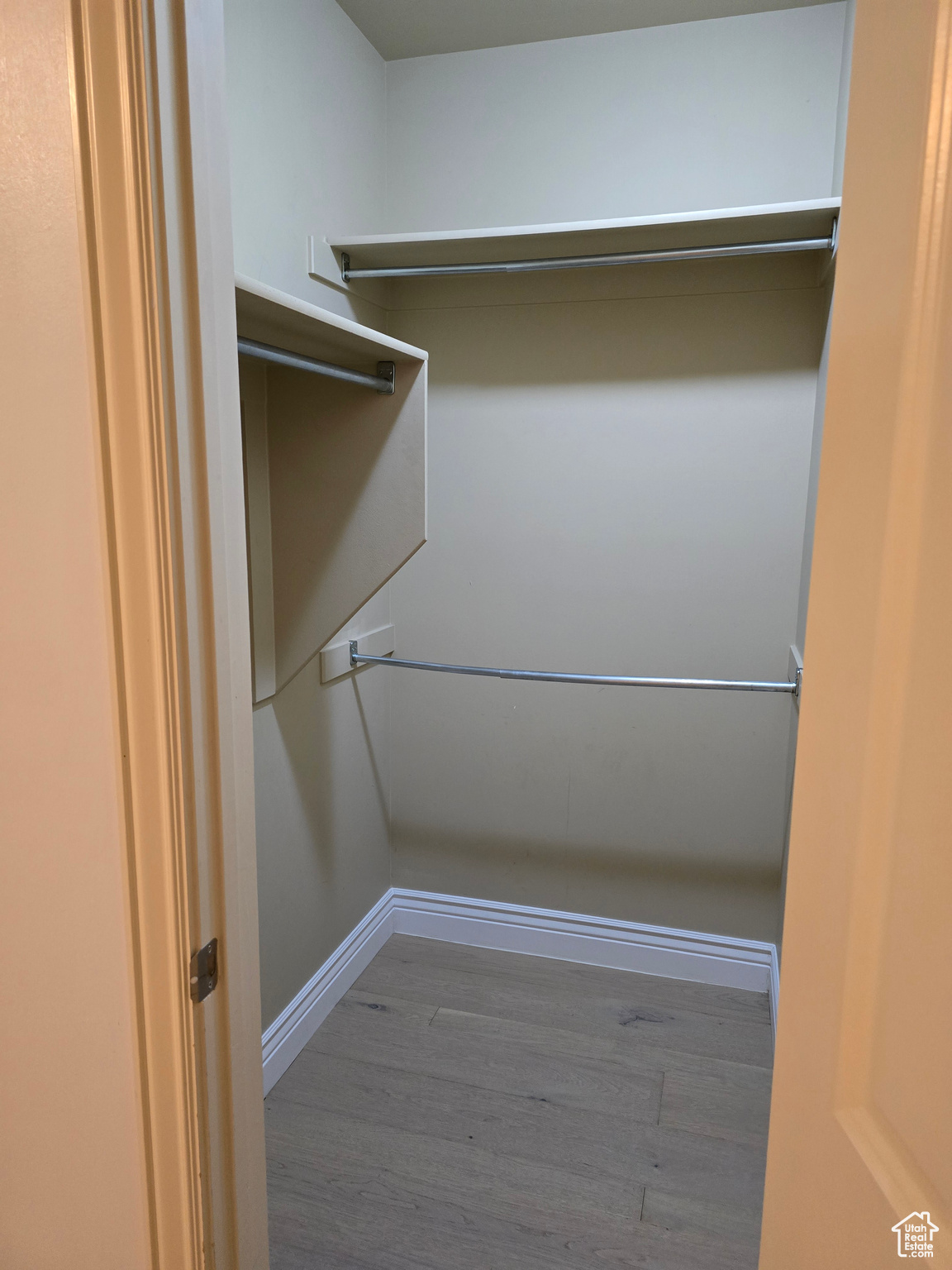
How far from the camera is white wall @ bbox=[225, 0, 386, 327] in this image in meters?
1.50

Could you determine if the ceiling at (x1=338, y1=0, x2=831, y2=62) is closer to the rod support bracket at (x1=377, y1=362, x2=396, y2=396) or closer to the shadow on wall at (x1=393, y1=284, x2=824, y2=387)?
the shadow on wall at (x1=393, y1=284, x2=824, y2=387)

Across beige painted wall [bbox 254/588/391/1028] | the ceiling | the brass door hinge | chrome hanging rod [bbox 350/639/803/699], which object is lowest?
beige painted wall [bbox 254/588/391/1028]

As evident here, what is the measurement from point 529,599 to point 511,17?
139cm

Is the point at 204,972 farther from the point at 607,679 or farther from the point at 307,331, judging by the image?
the point at 607,679

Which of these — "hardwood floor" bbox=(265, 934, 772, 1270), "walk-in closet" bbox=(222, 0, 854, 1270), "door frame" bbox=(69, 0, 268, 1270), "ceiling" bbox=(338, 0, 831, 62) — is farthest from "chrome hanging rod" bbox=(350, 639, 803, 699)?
"ceiling" bbox=(338, 0, 831, 62)

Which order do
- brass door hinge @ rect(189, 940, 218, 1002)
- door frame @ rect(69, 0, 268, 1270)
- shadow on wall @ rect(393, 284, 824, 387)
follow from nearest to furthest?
door frame @ rect(69, 0, 268, 1270) → brass door hinge @ rect(189, 940, 218, 1002) → shadow on wall @ rect(393, 284, 824, 387)

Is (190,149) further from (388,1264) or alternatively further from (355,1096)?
(355,1096)

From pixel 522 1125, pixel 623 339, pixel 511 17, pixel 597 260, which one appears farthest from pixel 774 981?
pixel 511 17

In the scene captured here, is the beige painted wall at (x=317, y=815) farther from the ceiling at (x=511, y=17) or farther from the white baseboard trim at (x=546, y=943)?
the ceiling at (x=511, y=17)

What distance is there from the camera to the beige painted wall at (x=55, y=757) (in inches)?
26.8

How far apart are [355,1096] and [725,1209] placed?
790mm

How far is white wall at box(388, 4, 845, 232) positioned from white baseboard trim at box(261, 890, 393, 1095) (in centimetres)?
187

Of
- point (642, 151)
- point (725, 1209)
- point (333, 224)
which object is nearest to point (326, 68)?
point (333, 224)

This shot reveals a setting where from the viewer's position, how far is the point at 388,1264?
1.38 meters
